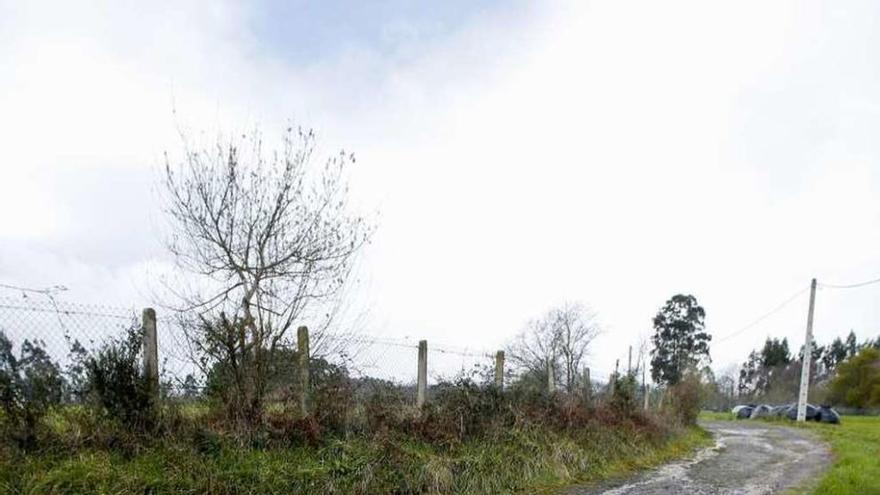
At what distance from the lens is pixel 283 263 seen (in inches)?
342

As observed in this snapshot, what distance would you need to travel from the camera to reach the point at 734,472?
12.0 meters

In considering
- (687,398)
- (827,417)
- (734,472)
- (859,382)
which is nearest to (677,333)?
(859,382)

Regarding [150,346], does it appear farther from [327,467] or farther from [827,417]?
[827,417]

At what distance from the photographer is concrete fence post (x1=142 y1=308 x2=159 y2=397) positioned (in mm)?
7035

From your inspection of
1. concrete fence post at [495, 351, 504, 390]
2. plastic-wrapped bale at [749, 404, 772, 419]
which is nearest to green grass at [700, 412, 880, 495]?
concrete fence post at [495, 351, 504, 390]

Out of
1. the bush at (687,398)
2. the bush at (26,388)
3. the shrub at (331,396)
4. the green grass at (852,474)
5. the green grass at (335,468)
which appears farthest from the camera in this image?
the bush at (687,398)

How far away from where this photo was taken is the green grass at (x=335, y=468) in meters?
5.67

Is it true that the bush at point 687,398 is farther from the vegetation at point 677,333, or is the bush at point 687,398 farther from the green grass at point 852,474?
the vegetation at point 677,333

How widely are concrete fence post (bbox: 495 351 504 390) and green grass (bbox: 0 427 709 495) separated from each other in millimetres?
1203

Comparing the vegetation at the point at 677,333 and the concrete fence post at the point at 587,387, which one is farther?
the vegetation at the point at 677,333

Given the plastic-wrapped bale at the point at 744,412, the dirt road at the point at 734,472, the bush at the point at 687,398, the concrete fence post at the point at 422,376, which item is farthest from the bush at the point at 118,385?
the plastic-wrapped bale at the point at 744,412

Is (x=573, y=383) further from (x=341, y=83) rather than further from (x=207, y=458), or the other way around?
(x=207, y=458)

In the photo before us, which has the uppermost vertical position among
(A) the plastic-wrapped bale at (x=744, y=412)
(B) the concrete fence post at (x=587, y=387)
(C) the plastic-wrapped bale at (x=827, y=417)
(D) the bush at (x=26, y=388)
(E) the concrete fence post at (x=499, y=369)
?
(D) the bush at (x=26, y=388)

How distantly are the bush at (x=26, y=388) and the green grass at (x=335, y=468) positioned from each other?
35cm
